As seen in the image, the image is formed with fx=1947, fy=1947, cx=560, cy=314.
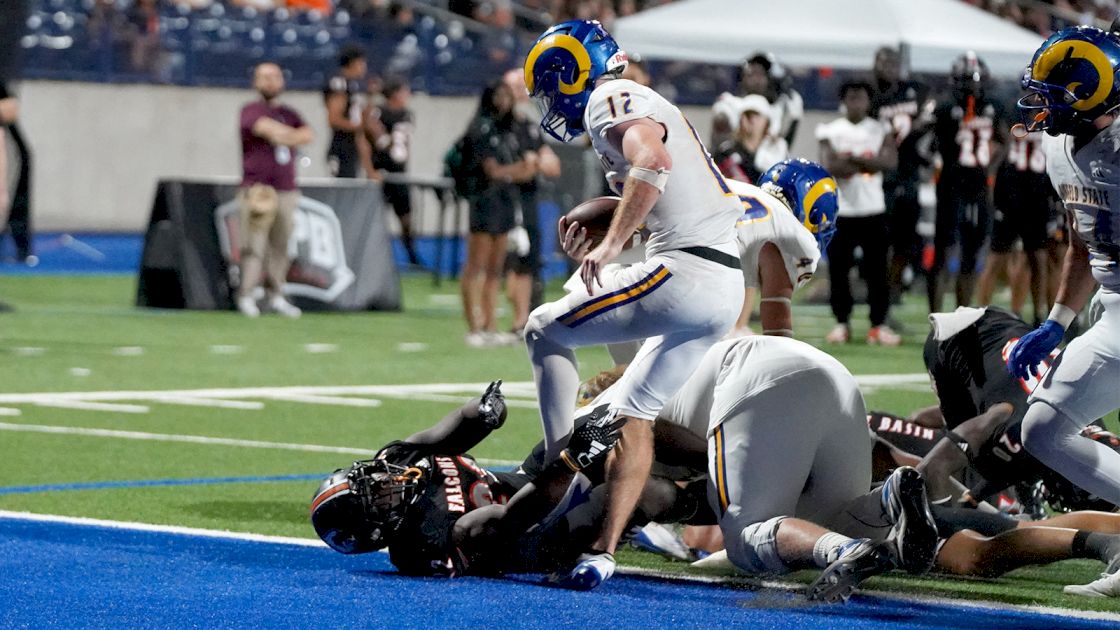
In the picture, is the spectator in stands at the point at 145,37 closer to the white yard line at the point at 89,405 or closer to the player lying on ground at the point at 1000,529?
the white yard line at the point at 89,405

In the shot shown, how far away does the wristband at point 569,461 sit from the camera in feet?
20.2

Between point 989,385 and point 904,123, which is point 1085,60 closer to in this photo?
point 989,385

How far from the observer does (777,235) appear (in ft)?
22.3

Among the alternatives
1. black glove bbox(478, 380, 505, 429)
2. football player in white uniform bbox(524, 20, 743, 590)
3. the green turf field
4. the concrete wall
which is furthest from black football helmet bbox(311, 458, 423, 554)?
the concrete wall

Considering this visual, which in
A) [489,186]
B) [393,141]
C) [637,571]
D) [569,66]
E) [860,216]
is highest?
[569,66]

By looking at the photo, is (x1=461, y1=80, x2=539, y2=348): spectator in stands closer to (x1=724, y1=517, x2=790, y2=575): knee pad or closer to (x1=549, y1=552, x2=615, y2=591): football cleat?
(x1=549, y1=552, x2=615, y2=591): football cleat

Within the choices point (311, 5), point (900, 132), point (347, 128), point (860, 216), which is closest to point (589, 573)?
point (860, 216)

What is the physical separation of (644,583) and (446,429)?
857mm

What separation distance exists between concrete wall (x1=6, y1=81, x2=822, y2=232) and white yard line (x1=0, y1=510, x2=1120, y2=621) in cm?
2007

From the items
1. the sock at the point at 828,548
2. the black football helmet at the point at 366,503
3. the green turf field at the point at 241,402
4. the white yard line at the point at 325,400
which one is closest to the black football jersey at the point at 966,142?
the green turf field at the point at 241,402

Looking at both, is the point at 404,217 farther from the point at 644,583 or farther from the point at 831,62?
the point at 644,583

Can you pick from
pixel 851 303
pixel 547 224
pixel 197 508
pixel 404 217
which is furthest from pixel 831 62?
pixel 197 508

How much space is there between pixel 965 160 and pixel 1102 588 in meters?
9.77

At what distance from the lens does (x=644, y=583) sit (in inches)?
253
